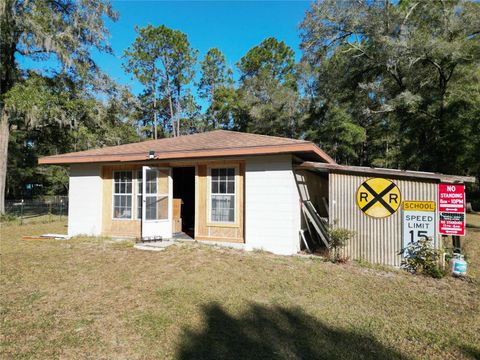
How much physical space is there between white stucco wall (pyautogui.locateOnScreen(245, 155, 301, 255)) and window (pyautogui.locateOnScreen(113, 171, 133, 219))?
381 centimetres

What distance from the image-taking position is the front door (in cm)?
827

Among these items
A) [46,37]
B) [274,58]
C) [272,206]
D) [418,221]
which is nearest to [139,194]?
[272,206]

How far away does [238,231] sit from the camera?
7855mm

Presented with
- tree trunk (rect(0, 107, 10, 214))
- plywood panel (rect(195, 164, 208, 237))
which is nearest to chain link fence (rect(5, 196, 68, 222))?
tree trunk (rect(0, 107, 10, 214))

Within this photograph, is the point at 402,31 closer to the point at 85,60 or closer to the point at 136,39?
the point at 85,60

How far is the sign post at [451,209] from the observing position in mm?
5754

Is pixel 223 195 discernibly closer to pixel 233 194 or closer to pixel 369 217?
pixel 233 194

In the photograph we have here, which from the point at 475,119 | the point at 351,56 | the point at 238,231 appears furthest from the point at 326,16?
the point at 238,231

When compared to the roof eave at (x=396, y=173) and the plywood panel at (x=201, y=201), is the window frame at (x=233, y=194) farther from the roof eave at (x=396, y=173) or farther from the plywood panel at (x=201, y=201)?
the roof eave at (x=396, y=173)

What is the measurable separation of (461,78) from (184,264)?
49.1ft

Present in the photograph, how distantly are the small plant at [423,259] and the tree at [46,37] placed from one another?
15644 mm

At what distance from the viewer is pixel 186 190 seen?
11.8 metres

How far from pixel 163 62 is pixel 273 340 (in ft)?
111

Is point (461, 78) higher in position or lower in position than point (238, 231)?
higher
